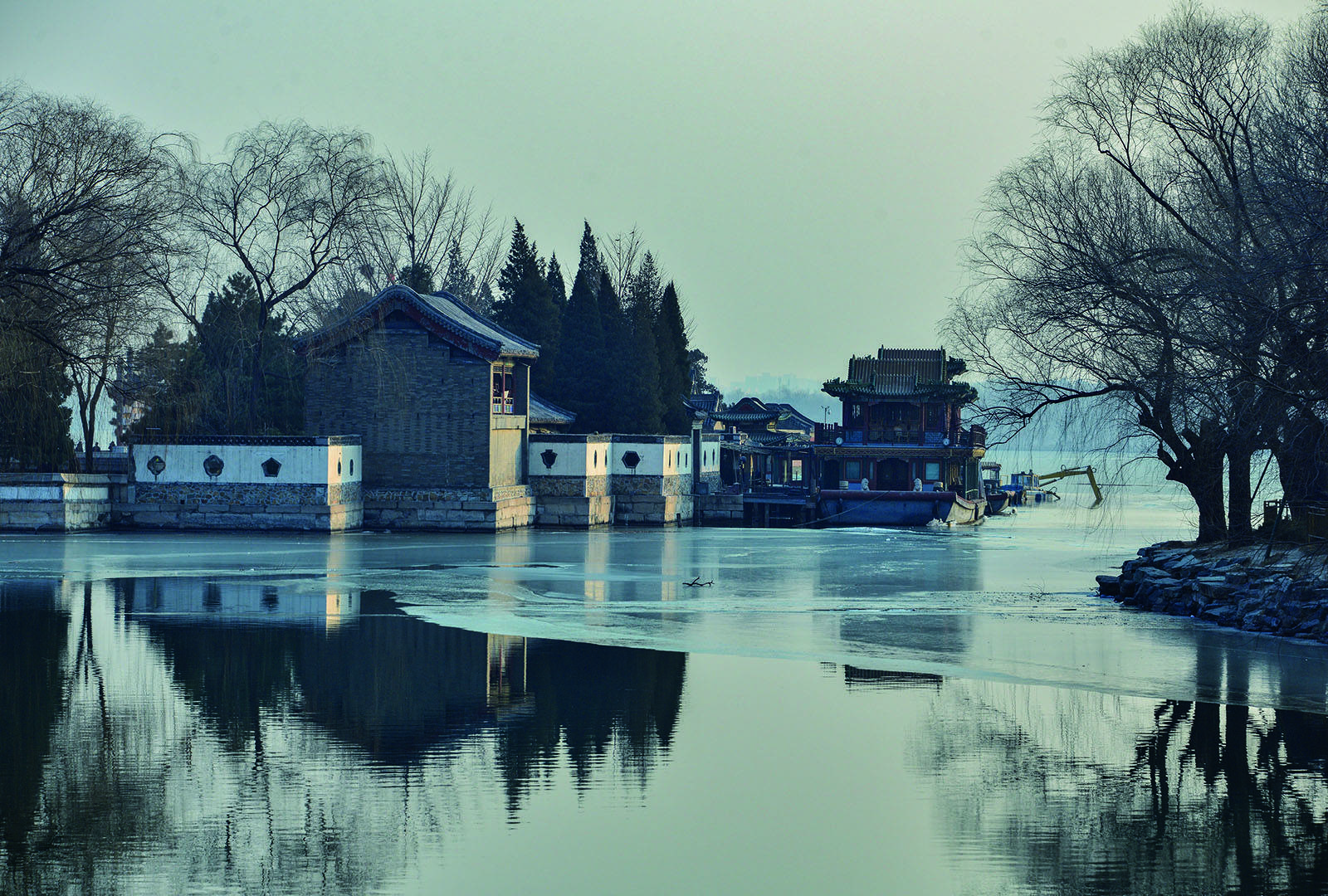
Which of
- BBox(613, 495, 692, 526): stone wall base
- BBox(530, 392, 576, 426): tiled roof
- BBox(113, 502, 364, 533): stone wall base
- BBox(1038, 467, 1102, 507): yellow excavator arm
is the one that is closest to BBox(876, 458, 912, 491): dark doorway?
BBox(1038, 467, 1102, 507): yellow excavator arm

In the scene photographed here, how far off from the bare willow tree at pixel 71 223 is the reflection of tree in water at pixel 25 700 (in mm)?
5747

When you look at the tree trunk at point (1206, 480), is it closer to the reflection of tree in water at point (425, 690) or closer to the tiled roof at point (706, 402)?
the reflection of tree in water at point (425, 690)

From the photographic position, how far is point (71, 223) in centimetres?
2534

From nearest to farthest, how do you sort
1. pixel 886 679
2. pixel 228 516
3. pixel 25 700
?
pixel 25 700 < pixel 886 679 < pixel 228 516

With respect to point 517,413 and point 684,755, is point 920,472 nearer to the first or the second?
point 517,413

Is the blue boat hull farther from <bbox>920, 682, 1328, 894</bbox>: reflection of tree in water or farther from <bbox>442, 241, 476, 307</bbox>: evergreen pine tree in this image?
<bbox>920, 682, 1328, 894</bbox>: reflection of tree in water

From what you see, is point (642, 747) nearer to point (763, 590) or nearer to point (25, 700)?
point (25, 700)

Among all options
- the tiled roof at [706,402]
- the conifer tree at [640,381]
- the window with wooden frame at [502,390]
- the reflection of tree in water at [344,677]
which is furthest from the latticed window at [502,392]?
the reflection of tree in water at [344,677]

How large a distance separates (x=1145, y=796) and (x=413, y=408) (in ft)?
118

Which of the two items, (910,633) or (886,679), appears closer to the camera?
(886,679)

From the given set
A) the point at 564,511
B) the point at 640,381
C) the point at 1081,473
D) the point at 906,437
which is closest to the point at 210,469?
the point at 564,511

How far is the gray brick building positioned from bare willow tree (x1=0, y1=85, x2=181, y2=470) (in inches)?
491

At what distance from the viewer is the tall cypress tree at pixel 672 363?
203ft

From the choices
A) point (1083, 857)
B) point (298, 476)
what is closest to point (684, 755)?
point (1083, 857)
